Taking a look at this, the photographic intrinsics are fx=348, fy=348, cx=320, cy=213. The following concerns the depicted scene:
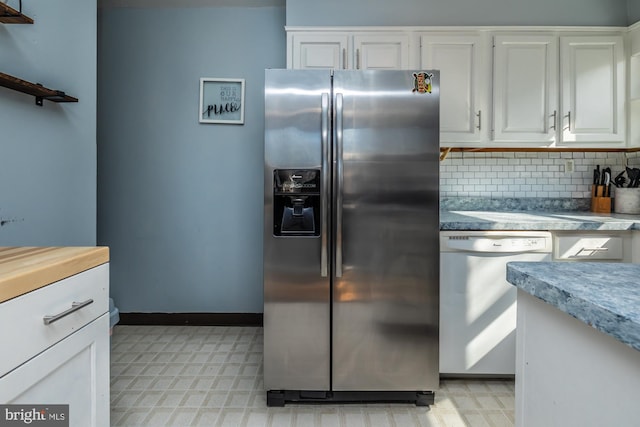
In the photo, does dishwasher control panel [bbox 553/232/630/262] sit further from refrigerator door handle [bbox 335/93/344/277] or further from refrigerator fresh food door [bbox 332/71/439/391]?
refrigerator door handle [bbox 335/93/344/277]

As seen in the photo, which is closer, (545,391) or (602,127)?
(545,391)

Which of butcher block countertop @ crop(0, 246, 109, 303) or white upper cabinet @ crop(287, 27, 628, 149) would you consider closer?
butcher block countertop @ crop(0, 246, 109, 303)

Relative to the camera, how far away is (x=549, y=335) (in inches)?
26.1

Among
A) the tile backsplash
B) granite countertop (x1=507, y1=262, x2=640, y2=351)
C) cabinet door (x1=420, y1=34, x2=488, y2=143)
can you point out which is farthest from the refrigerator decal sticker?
granite countertop (x1=507, y1=262, x2=640, y2=351)

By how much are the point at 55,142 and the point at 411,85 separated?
1728mm

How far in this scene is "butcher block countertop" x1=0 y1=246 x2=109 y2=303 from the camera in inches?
28.0

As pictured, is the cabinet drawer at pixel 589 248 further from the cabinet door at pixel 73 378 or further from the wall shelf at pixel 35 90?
the wall shelf at pixel 35 90

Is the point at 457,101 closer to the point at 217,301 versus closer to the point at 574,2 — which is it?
the point at 574,2

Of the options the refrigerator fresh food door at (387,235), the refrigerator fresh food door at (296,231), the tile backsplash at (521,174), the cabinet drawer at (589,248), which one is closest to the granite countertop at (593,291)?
the refrigerator fresh food door at (387,235)

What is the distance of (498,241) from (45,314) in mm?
1971

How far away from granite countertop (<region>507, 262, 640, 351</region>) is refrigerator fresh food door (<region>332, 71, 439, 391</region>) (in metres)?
0.99

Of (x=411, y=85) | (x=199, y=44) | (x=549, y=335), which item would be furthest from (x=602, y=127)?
(x=199, y=44)

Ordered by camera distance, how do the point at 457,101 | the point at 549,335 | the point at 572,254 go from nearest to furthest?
the point at 549,335
the point at 572,254
the point at 457,101

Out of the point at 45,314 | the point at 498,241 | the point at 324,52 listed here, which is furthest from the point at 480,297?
the point at 45,314
